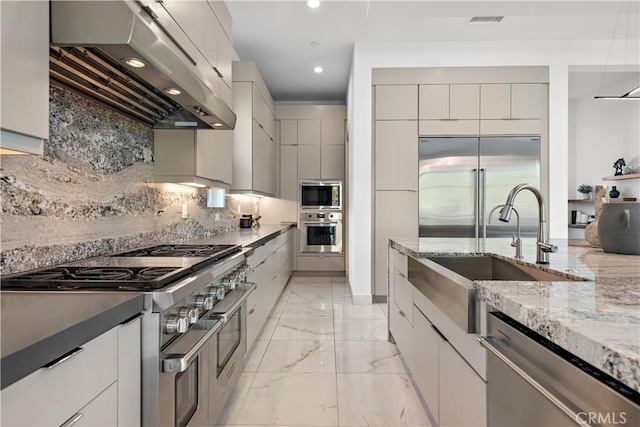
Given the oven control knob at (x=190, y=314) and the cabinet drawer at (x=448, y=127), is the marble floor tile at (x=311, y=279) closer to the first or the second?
the cabinet drawer at (x=448, y=127)

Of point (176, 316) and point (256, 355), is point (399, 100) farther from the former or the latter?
point (176, 316)

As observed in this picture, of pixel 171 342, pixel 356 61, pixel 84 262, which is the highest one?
pixel 356 61

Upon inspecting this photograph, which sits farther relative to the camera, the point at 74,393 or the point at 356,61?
the point at 356,61

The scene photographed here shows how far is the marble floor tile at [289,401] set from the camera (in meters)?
1.85

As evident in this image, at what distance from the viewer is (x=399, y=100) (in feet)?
13.8

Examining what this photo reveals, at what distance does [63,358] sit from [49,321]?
10 cm

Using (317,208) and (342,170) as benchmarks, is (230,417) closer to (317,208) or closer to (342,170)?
(317,208)

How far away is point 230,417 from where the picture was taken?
187 centimetres

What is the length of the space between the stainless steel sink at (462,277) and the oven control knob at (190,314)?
0.94 m

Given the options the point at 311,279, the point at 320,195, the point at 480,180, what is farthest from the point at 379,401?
the point at 320,195

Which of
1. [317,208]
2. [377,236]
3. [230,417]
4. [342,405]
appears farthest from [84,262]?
[317,208]

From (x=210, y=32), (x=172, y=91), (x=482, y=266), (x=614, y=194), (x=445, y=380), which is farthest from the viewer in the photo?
(x=614, y=194)

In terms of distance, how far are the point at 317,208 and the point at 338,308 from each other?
2149 millimetres

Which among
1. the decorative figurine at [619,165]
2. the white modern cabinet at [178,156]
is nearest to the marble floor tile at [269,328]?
the white modern cabinet at [178,156]
